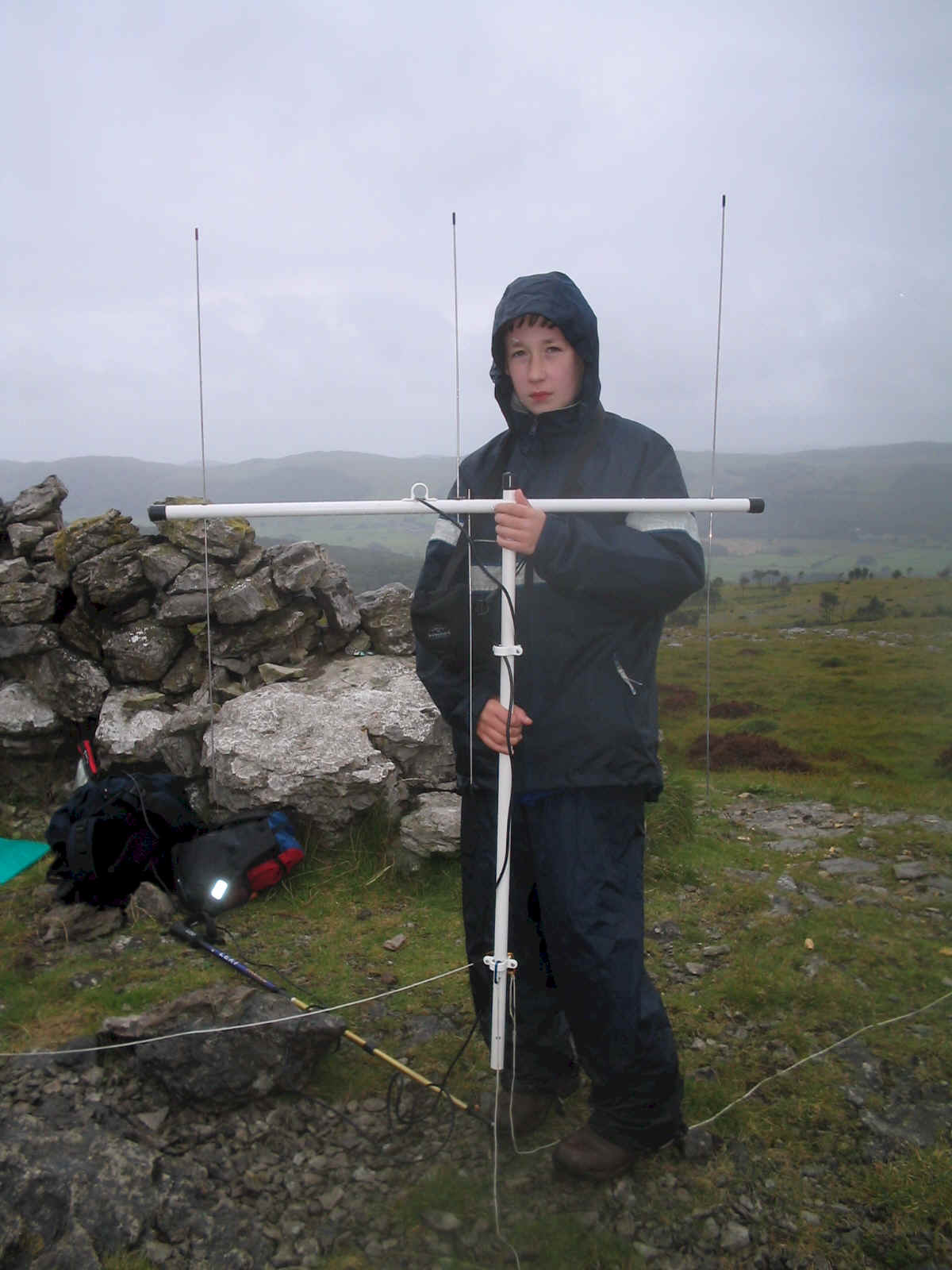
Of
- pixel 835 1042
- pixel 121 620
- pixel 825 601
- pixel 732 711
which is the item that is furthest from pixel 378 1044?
pixel 825 601

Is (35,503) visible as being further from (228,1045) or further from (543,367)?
(543,367)

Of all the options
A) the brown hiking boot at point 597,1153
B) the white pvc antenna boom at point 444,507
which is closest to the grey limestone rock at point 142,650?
the white pvc antenna boom at point 444,507

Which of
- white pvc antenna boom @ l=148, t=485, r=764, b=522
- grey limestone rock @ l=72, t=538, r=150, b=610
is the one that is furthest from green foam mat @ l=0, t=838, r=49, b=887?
white pvc antenna boom @ l=148, t=485, r=764, b=522

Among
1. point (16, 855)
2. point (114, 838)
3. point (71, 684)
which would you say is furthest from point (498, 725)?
point (71, 684)

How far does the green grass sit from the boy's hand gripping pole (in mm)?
588

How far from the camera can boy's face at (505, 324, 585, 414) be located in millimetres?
3209

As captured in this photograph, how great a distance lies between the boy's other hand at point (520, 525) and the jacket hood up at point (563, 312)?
1.76ft

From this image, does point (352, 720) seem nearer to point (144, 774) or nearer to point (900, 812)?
point (144, 774)

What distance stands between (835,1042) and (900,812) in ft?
12.0

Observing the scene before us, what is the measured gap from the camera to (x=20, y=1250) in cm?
268

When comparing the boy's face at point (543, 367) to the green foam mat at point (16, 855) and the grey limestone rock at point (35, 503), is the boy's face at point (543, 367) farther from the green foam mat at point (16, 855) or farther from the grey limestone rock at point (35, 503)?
the grey limestone rock at point (35, 503)

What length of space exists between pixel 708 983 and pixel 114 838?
352 centimetres

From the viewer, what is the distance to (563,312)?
312 cm

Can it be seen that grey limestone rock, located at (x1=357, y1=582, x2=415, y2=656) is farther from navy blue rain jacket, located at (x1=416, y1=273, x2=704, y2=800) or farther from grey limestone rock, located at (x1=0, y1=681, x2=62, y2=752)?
navy blue rain jacket, located at (x1=416, y1=273, x2=704, y2=800)
